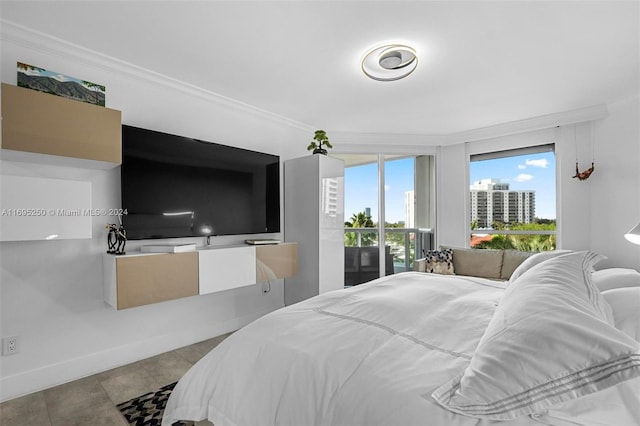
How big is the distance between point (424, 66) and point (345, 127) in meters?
1.89

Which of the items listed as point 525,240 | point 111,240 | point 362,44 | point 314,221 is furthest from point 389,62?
point 525,240

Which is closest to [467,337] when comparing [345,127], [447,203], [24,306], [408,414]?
[408,414]

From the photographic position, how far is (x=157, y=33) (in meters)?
2.16

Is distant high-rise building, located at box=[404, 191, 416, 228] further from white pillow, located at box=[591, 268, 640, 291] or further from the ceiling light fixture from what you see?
white pillow, located at box=[591, 268, 640, 291]

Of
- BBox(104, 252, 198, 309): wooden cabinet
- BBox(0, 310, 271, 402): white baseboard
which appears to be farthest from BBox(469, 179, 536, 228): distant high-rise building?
BBox(104, 252, 198, 309): wooden cabinet

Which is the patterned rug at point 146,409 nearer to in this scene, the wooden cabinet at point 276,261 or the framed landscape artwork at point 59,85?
the wooden cabinet at point 276,261

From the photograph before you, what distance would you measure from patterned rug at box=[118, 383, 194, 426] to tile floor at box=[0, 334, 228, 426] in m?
0.05

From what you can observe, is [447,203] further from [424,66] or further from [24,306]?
[24,306]

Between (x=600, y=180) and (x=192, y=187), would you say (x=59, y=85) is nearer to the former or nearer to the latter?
(x=192, y=187)

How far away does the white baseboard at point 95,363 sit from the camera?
2117mm

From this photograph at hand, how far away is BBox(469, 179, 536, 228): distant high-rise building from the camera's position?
4.35 m

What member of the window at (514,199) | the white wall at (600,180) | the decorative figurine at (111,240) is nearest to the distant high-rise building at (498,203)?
the window at (514,199)

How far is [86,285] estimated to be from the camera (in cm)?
241

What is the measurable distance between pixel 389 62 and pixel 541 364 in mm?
2357
